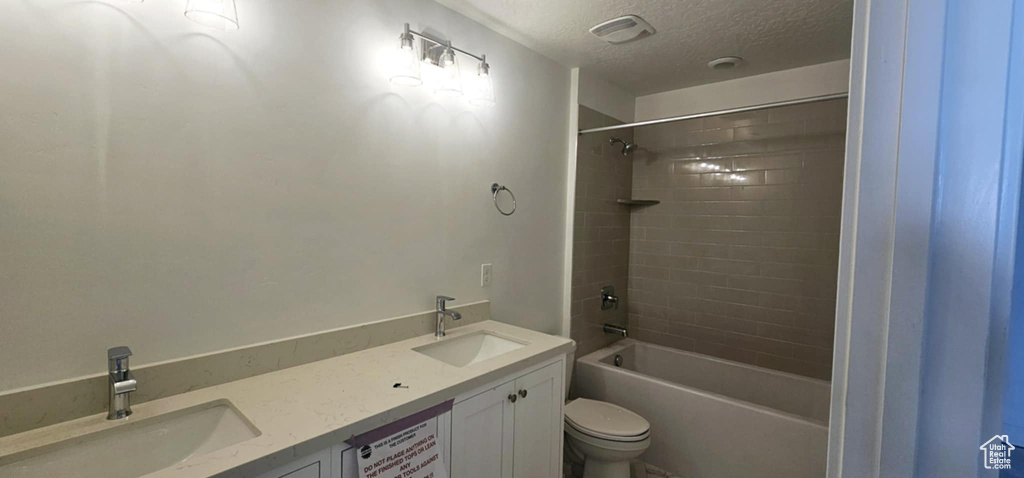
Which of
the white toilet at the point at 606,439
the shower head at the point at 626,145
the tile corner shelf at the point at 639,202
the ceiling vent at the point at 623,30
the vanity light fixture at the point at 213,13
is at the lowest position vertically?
the white toilet at the point at 606,439

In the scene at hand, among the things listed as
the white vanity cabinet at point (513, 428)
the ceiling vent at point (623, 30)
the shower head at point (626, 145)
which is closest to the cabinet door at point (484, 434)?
the white vanity cabinet at point (513, 428)

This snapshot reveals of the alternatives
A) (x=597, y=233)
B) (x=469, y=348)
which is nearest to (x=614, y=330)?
(x=597, y=233)

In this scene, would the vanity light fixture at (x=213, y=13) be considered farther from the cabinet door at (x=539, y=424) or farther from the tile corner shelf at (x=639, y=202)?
the tile corner shelf at (x=639, y=202)

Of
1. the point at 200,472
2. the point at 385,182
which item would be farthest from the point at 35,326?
the point at 385,182

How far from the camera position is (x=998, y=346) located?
11.2 inches

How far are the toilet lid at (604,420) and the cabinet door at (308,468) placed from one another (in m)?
1.40

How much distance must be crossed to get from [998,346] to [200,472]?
1.21m

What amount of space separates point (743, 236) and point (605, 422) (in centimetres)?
169

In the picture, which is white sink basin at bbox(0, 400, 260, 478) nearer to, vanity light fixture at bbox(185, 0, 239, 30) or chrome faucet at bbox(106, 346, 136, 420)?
chrome faucet at bbox(106, 346, 136, 420)

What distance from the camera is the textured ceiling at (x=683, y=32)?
6.33ft

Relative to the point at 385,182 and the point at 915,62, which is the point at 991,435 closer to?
the point at 915,62

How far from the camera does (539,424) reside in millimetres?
1731

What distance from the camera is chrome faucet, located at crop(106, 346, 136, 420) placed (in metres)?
1.07

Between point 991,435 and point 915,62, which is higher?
point 915,62
